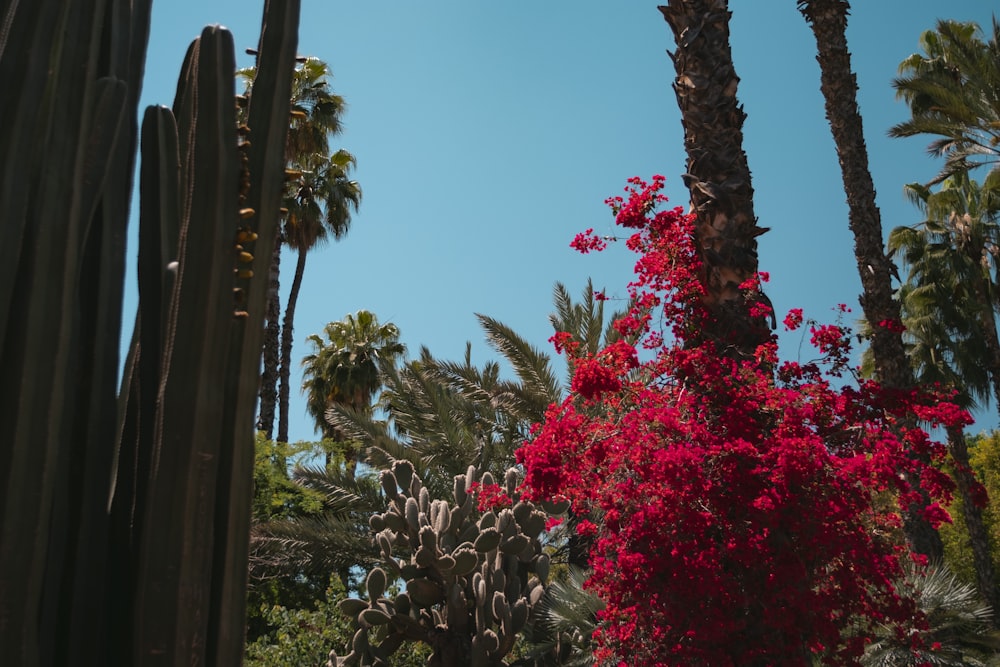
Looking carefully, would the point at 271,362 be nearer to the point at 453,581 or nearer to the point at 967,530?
the point at 453,581

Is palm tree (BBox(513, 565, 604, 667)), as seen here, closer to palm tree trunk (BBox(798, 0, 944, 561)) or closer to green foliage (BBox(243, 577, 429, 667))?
green foliage (BBox(243, 577, 429, 667))

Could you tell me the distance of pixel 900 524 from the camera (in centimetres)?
537

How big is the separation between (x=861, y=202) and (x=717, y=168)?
5.36 metres

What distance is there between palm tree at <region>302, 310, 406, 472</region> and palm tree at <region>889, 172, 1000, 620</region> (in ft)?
43.2

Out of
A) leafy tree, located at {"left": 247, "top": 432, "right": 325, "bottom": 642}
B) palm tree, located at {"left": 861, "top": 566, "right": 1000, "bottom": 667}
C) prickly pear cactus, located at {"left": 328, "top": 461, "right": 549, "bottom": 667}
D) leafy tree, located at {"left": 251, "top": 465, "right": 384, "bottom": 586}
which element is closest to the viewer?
prickly pear cactus, located at {"left": 328, "top": 461, "right": 549, "bottom": 667}

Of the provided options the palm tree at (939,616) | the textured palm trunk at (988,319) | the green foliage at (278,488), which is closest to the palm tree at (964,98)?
the textured palm trunk at (988,319)

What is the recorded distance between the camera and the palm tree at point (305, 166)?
64.6 feet

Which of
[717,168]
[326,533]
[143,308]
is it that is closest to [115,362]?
[143,308]

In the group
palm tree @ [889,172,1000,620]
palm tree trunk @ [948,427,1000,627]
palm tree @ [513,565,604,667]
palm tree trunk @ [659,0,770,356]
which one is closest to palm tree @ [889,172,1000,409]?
palm tree @ [889,172,1000,620]

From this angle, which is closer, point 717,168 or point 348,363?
point 717,168

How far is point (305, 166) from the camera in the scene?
23016 mm

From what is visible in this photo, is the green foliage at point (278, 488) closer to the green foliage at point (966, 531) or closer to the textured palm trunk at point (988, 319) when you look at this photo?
the textured palm trunk at point (988, 319)

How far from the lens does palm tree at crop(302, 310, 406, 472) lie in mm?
25969

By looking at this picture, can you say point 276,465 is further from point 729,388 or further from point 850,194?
point 729,388
